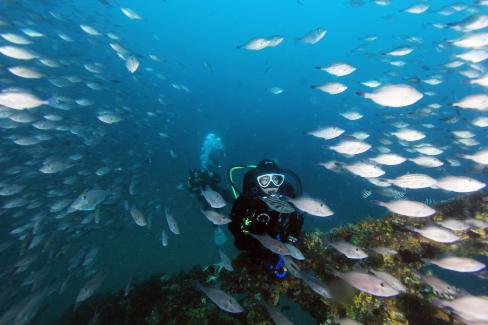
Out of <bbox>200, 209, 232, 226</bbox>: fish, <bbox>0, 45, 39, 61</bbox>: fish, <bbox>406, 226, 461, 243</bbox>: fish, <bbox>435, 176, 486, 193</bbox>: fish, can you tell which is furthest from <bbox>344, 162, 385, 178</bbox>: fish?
<bbox>0, 45, 39, 61</bbox>: fish

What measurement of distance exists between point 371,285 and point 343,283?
120cm

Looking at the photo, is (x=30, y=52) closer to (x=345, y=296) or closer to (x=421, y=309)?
(x=345, y=296)

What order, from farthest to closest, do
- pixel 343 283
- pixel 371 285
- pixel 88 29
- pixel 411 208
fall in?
pixel 88 29
pixel 343 283
pixel 411 208
pixel 371 285

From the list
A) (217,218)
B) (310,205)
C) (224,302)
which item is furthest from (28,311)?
(310,205)

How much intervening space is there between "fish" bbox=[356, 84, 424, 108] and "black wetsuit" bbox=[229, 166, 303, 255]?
2522 millimetres

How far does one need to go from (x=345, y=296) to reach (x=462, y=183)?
9.27 ft

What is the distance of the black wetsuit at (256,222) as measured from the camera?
4.06m

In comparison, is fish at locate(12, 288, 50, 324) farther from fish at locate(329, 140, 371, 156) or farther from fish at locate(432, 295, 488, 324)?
fish at locate(432, 295, 488, 324)

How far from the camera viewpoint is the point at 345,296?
13.7 feet

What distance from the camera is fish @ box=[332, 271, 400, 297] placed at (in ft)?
10.3

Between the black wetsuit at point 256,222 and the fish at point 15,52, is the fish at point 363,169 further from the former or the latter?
the fish at point 15,52

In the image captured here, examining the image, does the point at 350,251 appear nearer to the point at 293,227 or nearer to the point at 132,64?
the point at 293,227

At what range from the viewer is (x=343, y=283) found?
169 inches

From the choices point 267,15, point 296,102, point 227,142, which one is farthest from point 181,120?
point 267,15
